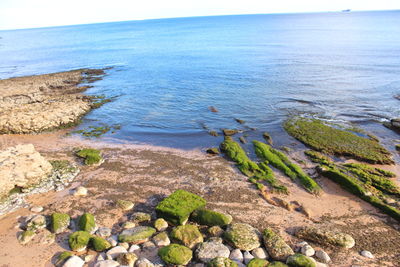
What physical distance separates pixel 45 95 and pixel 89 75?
14.7 metres

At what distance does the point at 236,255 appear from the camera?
10086 mm

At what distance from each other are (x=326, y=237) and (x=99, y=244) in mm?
9035

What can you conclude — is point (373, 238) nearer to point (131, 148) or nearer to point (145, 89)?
point (131, 148)

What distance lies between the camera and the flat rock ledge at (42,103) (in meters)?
23.3

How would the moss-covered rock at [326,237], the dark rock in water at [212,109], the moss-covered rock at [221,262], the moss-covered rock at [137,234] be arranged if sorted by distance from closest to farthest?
the moss-covered rock at [221,262] → the moss-covered rock at [326,237] → the moss-covered rock at [137,234] → the dark rock in water at [212,109]

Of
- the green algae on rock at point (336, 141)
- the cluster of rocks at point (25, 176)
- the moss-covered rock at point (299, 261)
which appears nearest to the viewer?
the moss-covered rock at point (299, 261)

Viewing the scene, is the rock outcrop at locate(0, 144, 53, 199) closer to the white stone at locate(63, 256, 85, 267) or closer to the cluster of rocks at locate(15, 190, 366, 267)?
the cluster of rocks at locate(15, 190, 366, 267)

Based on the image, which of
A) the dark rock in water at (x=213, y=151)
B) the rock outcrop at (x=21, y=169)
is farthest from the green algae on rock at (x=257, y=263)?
the rock outcrop at (x=21, y=169)

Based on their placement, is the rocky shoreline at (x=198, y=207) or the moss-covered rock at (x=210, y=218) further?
the moss-covered rock at (x=210, y=218)

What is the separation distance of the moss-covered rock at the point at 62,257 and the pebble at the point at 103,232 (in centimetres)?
137

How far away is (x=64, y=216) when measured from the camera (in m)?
12.0

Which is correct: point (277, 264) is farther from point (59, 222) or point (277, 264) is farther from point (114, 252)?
point (59, 222)

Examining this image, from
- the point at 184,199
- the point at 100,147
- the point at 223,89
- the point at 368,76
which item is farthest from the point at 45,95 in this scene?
the point at 368,76

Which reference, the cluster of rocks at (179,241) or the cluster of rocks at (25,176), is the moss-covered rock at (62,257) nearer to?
the cluster of rocks at (179,241)
